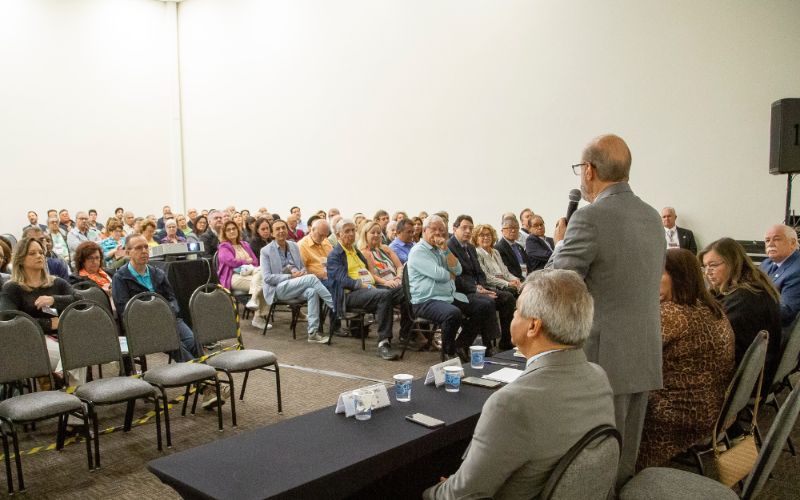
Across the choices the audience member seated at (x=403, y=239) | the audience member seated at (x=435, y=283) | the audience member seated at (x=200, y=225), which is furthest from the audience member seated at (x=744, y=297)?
the audience member seated at (x=200, y=225)

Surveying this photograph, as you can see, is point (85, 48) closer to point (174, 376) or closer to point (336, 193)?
point (336, 193)

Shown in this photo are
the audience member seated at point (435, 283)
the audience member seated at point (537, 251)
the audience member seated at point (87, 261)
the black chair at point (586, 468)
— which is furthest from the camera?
the audience member seated at point (537, 251)

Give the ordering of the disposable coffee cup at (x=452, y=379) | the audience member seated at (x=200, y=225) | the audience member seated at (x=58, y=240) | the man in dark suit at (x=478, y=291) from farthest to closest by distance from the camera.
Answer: the audience member seated at (x=58, y=240) < the audience member seated at (x=200, y=225) < the man in dark suit at (x=478, y=291) < the disposable coffee cup at (x=452, y=379)

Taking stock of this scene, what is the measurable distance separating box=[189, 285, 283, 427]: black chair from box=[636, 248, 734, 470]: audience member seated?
7.71ft

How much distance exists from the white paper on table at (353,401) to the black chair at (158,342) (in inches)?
64.5

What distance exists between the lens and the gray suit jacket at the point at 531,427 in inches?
57.9

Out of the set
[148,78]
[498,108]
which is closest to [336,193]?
[498,108]

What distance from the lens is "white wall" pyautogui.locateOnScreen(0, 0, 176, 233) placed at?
12484mm

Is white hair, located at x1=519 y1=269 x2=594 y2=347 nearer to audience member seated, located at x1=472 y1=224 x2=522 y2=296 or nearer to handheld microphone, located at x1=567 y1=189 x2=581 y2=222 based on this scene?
handheld microphone, located at x1=567 y1=189 x2=581 y2=222

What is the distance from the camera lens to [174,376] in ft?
11.7

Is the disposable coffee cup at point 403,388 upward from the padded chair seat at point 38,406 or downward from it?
upward

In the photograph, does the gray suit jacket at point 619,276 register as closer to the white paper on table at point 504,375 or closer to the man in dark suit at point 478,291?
the white paper on table at point 504,375

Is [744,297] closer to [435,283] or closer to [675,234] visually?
[435,283]

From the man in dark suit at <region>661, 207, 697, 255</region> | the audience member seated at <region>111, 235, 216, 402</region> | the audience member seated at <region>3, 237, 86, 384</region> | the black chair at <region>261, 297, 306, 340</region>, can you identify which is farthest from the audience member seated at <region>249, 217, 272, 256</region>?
the man in dark suit at <region>661, 207, 697, 255</region>
